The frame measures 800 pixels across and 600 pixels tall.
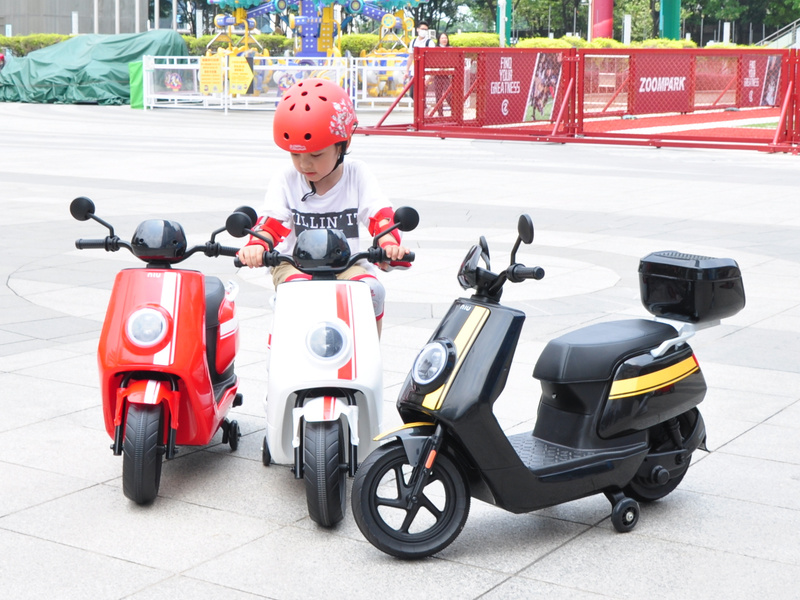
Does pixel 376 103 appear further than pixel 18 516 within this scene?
Yes

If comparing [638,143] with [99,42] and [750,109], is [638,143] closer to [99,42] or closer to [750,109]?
[750,109]

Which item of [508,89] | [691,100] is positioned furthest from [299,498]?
[691,100]

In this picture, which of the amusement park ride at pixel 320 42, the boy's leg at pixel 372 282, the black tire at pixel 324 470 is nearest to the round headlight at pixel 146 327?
the black tire at pixel 324 470

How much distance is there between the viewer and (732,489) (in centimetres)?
385

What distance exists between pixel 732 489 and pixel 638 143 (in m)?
15.7

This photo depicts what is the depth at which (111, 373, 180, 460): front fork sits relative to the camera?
3541 mm

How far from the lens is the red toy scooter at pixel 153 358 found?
3.54m

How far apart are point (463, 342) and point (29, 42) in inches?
1764

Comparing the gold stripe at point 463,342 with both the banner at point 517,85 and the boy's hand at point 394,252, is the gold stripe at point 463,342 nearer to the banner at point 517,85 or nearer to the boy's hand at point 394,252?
the boy's hand at point 394,252

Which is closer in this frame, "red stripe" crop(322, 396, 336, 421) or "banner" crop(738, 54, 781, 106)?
"red stripe" crop(322, 396, 336, 421)

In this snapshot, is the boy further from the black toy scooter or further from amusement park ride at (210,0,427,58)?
amusement park ride at (210,0,427,58)

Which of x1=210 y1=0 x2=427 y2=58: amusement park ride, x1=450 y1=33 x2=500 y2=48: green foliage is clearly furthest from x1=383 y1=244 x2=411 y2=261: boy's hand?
x1=450 y1=33 x2=500 y2=48: green foliage

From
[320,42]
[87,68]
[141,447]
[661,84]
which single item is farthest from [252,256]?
[87,68]

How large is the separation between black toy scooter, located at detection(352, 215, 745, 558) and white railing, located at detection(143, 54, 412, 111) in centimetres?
2519
